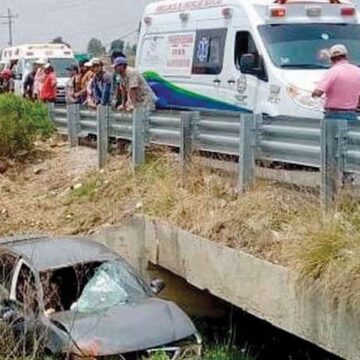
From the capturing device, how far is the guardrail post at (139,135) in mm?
13375

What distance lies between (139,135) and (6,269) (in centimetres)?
421

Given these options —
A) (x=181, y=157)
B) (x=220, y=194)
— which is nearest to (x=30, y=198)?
(x=181, y=157)

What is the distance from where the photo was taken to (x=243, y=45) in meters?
14.4

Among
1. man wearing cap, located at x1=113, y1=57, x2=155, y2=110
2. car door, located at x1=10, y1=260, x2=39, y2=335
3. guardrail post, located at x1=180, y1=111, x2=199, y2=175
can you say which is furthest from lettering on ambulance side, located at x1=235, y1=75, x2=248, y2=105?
car door, located at x1=10, y1=260, x2=39, y2=335

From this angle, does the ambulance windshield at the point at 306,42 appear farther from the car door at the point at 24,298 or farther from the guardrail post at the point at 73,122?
the car door at the point at 24,298

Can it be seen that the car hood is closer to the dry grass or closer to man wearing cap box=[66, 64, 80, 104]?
the dry grass

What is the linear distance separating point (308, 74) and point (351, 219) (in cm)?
517

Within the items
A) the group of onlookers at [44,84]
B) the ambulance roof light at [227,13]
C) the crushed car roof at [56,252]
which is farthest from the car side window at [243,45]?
the group of onlookers at [44,84]

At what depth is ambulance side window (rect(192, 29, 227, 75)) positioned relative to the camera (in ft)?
49.4

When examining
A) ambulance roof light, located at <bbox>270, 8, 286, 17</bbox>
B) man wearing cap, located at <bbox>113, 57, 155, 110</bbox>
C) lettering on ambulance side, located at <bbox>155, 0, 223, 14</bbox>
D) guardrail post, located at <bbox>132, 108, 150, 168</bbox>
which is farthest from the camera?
lettering on ambulance side, located at <bbox>155, 0, 223, 14</bbox>

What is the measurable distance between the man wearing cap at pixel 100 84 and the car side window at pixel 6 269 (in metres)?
6.96

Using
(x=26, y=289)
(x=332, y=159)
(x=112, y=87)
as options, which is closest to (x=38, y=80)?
(x=112, y=87)

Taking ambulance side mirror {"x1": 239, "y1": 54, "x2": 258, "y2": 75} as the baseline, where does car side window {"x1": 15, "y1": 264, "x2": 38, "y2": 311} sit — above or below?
below

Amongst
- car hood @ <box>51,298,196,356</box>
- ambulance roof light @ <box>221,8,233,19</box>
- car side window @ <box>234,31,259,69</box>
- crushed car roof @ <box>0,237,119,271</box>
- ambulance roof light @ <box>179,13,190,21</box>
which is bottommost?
car hood @ <box>51,298,196,356</box>
